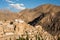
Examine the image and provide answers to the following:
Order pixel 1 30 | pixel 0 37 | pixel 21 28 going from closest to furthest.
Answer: pixel 0 37
pixel 1 30
pixel 21 28

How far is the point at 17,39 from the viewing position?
88250 mm

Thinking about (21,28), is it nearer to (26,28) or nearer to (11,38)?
(26,28)

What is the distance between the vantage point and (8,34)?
9162 cm

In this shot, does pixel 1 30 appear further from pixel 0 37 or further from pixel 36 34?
pixel 36 34

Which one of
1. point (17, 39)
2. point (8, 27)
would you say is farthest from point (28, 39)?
point (8, 27)

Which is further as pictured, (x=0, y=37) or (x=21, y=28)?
(x=21, y=28)

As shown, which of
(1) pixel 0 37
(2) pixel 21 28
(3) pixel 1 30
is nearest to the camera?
(1) pixel 0 37

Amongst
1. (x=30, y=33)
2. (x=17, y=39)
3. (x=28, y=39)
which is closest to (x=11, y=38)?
(x=17, y=39)

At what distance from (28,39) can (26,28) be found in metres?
14.7

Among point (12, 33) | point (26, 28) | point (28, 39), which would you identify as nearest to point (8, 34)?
point (12, 33)

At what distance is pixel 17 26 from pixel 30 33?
764cm

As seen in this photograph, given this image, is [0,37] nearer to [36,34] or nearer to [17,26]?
[17,26]

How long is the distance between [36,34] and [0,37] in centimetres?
2410

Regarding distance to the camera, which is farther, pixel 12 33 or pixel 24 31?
pixel 24 31
